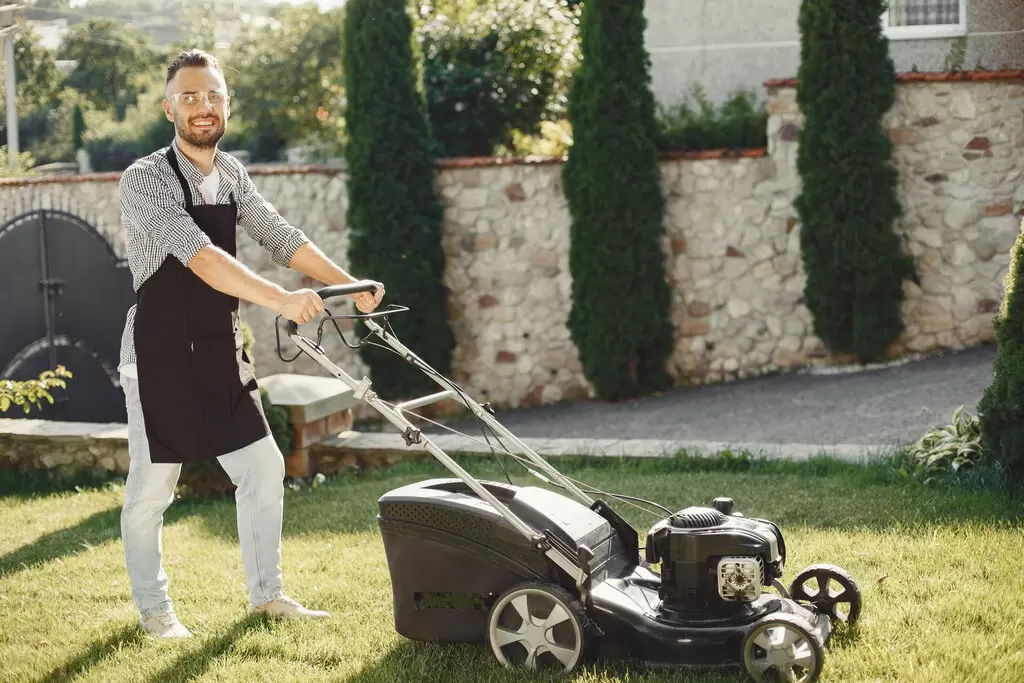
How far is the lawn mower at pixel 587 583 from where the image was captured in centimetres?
307

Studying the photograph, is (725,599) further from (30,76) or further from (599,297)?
(30,76)

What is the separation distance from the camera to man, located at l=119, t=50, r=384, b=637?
3619 millimetres

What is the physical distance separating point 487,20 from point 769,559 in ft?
29.9

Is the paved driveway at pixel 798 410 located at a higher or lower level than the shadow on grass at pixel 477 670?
lower

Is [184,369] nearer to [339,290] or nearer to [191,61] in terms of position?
[339,290]

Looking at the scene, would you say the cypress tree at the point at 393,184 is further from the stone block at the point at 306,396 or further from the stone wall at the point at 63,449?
the stone wall at the point at 63,449

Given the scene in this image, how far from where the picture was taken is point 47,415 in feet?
29.9

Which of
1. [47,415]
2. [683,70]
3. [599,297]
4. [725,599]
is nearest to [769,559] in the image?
[725,599]

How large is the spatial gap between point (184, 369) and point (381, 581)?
113 centimetres

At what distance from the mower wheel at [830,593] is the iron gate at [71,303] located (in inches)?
278

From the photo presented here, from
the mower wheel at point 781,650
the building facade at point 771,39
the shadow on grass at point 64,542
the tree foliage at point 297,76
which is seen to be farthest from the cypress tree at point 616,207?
the tree foliage at point 297,76

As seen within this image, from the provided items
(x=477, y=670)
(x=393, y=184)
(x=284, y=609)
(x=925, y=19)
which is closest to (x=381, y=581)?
(x=284, y=609)

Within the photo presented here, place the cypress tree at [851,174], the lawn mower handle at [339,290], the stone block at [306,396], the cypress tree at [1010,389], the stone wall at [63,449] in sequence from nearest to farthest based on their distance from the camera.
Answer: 1. the lawn mower handle at [339,290]
2. the cypress tree at [1010,389]
3. the stone block at [306,396]
4. the stone wall at [63,449]
5. the cypress tree at [851,174]

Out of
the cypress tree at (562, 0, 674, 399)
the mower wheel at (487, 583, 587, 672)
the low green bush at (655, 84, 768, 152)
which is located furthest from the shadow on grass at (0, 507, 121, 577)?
the low green bush at (655, 84, 768, 152)
